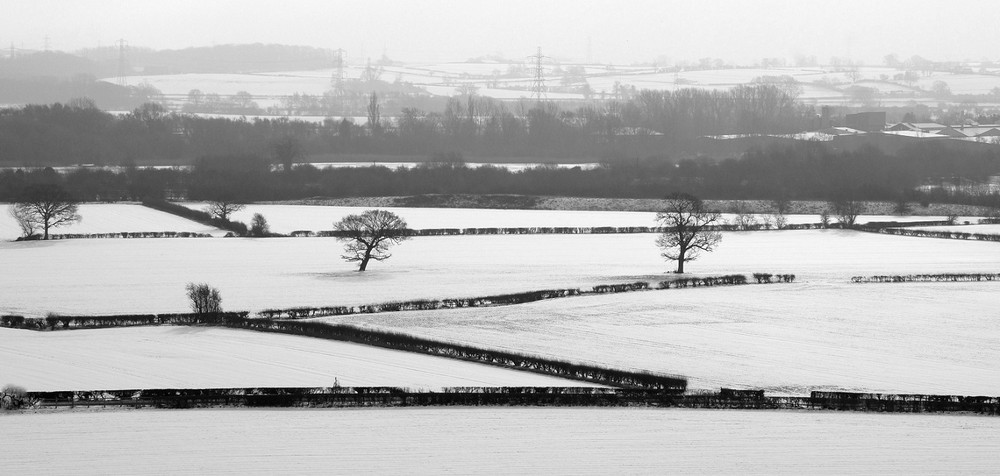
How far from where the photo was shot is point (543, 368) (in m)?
24.0

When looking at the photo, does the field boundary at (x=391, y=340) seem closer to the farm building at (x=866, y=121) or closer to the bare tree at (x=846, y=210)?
the bare tree at (x=846, y=210)

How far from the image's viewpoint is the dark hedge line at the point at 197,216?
4915 cm

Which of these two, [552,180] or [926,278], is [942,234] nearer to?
[926,278]

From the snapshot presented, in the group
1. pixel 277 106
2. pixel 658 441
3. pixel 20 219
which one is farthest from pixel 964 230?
pixel 277 106

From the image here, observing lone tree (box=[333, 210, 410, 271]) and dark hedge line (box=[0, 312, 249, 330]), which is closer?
dark hedge line (box=[0, 312, 249, 330])

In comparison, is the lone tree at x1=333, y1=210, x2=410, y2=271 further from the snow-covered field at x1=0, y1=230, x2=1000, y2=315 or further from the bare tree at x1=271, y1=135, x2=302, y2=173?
the bare tree at x1=271, y1=135, x2=302, y2=173

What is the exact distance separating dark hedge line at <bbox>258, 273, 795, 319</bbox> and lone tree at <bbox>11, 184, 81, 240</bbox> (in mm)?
20377

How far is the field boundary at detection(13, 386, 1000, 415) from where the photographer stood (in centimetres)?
2064

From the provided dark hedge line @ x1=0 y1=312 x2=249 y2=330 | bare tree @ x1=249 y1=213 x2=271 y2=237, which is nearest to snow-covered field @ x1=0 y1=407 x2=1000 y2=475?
dark hedge line @ x1=0 y1=312 x2=249 y2=330

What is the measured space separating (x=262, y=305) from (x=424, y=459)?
1493 centimetres

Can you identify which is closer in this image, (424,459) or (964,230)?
(424,459)

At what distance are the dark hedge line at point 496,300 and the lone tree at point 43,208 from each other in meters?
20.4

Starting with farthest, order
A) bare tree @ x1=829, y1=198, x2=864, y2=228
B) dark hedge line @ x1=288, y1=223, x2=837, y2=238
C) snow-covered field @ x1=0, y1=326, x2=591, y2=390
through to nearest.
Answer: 1. bare tree @ x1=829, y1=198, x2=864, y2=228
2. dark hedge line @ x1=288, y1=223, x2=837, y2=238
3. snow-covered field @ x1=0, y1=326, x2=591, y2=390

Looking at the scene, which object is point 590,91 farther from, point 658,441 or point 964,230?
point 658,441
